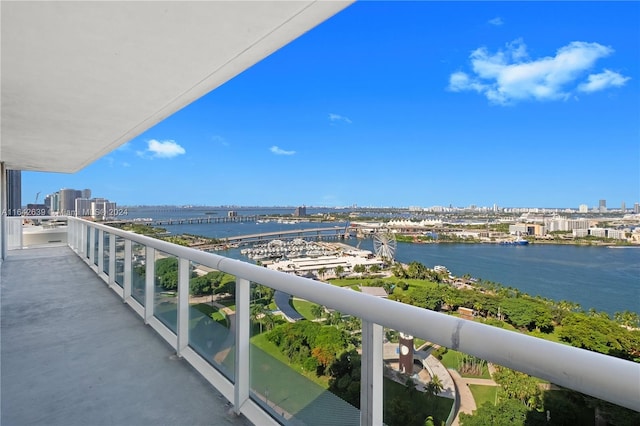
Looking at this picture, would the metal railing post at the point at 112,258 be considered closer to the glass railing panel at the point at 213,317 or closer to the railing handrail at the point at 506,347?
the glass railing panel at the point at 213,317

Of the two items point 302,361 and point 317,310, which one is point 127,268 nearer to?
point 302,361

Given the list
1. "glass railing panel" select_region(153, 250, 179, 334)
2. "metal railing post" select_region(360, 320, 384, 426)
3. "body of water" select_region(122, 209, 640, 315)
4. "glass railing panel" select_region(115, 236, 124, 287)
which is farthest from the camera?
"body of water" select_region(122, 209, 640, 315)

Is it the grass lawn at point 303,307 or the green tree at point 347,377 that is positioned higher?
the grass lawn at point 303,307

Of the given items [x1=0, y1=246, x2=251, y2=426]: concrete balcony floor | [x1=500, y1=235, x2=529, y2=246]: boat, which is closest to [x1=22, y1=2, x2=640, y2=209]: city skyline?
[x1=0, y1=246, x2=251, y2=426]: concrete balcony floor

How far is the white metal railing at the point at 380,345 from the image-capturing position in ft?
2.15

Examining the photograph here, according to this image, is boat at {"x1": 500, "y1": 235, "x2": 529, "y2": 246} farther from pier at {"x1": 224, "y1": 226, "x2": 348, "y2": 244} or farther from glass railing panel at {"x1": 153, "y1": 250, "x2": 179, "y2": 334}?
glass railing panel at {"x1": 153, "y1": 250, "x2": 179, "y2": 334}

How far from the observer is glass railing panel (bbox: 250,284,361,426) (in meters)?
1.31

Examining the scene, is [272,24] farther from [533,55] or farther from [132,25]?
[533,55]

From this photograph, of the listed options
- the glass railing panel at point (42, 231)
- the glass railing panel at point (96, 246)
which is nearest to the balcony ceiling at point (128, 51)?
the glass railing panel at point (96, 246)

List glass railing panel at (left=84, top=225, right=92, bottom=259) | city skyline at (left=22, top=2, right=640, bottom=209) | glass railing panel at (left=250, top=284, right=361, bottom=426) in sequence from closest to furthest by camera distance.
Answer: glass railing panel at (left=250, top=284, right=361, bottom=426) → glass railing panel at (left=84, top=225, right=92, bottom=259) → city skyline at (left=22, top=2, right=640, bottom=209)

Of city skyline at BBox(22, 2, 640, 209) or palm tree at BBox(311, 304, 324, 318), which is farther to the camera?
city skyline at BBox(22, 2, 640, 209)

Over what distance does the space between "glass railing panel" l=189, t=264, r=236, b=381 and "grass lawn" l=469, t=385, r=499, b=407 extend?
1401 mm

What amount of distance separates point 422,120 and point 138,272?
44277 mm

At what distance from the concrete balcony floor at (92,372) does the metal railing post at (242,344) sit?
106 millimetres
